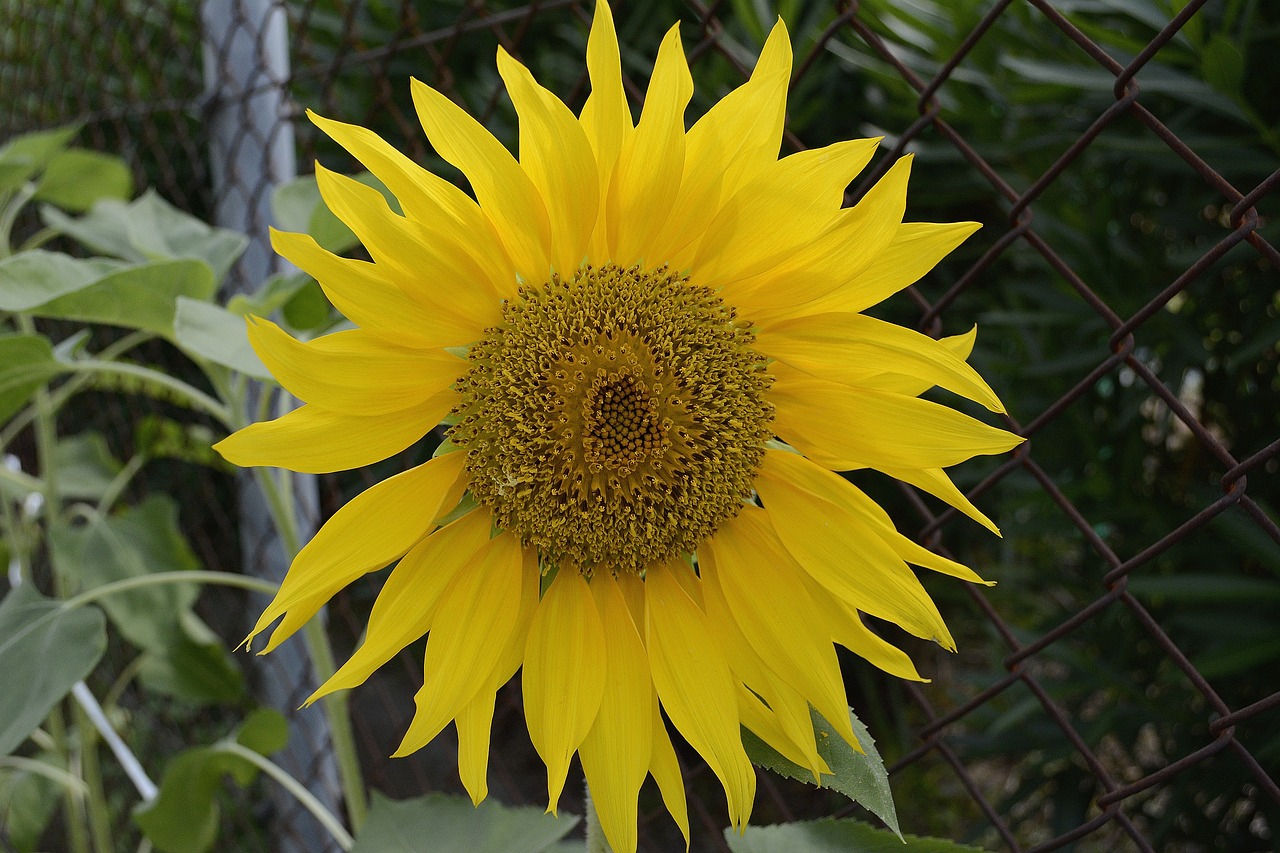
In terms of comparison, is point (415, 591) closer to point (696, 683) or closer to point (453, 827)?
point (696, 683)

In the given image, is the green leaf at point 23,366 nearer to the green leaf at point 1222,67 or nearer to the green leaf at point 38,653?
the green leaf at point 38,653

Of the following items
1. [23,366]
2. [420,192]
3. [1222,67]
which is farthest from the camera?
[1222,67]

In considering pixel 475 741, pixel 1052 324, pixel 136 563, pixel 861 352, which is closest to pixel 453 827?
pixel 475 741

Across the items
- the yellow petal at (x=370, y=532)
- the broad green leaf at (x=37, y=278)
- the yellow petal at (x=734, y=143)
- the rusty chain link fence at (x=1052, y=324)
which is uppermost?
the broad green leaf at (x=37, y=278)

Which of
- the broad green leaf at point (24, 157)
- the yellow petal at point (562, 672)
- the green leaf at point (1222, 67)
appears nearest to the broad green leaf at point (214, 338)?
the yellow petal at point (562, 672)

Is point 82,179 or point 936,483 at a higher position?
point 82,179
